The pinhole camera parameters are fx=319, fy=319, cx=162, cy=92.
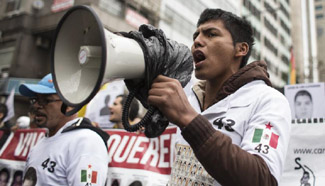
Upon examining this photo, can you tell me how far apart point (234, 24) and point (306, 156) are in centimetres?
145

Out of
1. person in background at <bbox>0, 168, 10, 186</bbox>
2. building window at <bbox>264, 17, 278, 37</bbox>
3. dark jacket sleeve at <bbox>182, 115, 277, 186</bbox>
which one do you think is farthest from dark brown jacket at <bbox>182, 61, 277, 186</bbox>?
building window at <bbox>264, 17, 278, 37</bbox>

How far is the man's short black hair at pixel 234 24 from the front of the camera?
5.13 ft

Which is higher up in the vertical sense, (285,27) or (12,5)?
(285,27)

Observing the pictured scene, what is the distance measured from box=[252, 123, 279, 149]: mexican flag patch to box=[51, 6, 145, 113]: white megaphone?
18.3 inches

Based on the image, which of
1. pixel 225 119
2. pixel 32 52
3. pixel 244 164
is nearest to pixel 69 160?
pixel 225 119

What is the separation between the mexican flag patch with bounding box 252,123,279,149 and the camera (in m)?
1.11

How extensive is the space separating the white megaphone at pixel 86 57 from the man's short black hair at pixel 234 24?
0.67 metres

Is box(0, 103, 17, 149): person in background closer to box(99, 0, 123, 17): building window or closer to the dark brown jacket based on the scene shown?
the dark brown jacket

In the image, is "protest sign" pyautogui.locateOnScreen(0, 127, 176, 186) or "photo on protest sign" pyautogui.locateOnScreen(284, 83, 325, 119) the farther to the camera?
"photo on protest sign" pyautogui.locateOnScreen(284, 83, 325, 119)

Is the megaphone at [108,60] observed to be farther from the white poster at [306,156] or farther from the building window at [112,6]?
the building window at [112,6]

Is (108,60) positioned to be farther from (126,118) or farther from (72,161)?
(72,161)

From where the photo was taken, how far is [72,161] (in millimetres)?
2002

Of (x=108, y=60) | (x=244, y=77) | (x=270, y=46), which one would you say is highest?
(x=270, y=46)

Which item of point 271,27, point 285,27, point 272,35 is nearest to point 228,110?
point 271,27
